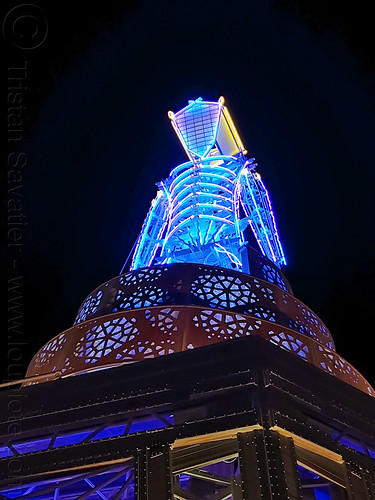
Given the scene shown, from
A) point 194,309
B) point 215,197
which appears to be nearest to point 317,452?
point 194,309

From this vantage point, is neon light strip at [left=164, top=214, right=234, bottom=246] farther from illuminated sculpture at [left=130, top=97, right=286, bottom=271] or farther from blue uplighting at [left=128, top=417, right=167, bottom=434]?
blue uplighting at [left=128, top=417, right=167, bottom=434]

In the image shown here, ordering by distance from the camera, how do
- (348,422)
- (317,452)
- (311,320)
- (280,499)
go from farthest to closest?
(311,320), (348,422), (317,452), (280,499)

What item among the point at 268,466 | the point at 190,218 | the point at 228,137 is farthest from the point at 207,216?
the point at 268,466

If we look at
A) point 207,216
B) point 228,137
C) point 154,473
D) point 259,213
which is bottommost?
point 154,473

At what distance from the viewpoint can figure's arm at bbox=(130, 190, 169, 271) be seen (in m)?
16.3

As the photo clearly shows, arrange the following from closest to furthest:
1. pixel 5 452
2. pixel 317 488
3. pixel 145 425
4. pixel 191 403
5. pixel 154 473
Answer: pixel 154 473 → pixel 191 403 → pixel 145 425 → pixel 5 452 → pixel 317 488

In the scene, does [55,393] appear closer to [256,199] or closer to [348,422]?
[348,422]

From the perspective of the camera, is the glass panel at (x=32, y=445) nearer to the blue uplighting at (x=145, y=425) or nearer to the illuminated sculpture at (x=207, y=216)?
the blue uplighting at (x=145, y=425)

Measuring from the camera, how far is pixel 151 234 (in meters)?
17.0

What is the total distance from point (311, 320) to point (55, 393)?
4906mm

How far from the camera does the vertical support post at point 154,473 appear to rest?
6680 millimetres

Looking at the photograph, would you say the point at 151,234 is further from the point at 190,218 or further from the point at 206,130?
the point at 206,130

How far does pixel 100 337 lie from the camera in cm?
970

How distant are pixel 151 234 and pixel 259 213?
10.2 feet
